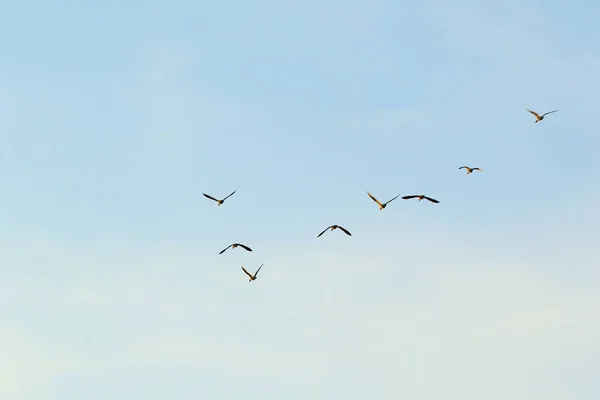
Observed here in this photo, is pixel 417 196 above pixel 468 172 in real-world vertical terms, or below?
below

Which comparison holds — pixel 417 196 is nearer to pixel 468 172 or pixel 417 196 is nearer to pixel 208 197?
pixel 468 172

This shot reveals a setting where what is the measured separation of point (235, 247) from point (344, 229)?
62.3ft

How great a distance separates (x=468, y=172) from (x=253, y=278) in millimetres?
45666

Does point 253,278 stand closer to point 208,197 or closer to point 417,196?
point 208,197

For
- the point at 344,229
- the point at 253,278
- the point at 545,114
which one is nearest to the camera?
the point at 344,229

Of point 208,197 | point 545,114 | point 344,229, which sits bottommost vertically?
point 344,229

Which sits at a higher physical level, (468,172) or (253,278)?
(468,172)

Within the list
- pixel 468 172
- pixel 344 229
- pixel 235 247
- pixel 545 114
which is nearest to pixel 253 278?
pixel 235 247

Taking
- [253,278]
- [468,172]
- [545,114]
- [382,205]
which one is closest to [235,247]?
[253,278]

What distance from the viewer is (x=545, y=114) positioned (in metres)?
172

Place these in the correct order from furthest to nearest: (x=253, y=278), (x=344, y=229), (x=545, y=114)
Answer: (x=545, y=114), (x=253, y=278), (x=344, y=229)

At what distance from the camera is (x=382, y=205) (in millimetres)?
146125

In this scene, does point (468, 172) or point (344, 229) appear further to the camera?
point (468, 172)

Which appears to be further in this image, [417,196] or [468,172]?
[468,172]
